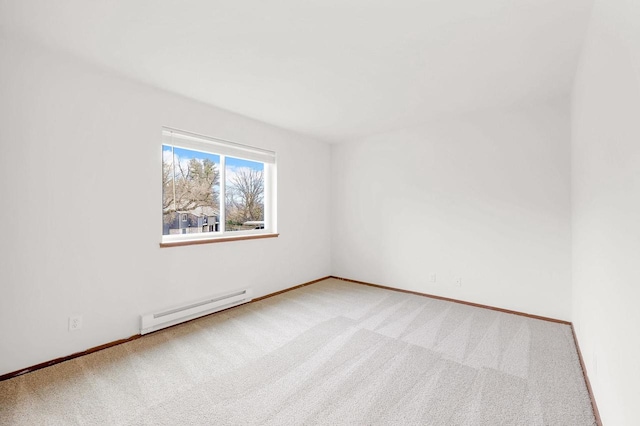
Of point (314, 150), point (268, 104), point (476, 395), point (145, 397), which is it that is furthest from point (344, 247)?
point (145, 397)

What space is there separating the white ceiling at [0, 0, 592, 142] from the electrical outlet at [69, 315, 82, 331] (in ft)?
6.62

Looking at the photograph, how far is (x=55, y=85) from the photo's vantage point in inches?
81.4

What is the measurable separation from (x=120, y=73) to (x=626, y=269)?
343 cm

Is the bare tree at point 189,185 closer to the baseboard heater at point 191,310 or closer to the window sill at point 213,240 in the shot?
the window sill at point 213,240

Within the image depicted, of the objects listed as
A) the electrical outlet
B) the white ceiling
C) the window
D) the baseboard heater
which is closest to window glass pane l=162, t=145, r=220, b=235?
the window

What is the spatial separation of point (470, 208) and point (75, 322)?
159 inches

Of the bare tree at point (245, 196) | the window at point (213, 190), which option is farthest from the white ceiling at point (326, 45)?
the bare tree at point (245, 196)

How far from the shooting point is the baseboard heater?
2535 millimetres

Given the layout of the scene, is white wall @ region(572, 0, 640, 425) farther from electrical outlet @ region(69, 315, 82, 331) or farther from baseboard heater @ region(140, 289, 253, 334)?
electrical outlet @ region(69, 315, 82, 331)

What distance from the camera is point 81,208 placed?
219 cm

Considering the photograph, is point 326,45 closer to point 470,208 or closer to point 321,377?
point 321,377

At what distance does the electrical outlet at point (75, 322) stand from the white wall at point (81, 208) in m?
0.04

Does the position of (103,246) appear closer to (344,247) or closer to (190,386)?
(190,386)

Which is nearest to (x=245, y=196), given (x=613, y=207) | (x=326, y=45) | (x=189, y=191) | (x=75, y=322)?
(x=189, y=191)
